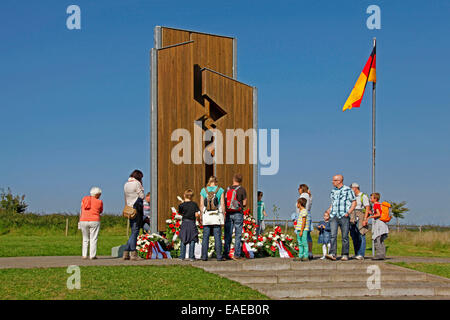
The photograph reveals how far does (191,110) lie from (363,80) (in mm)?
4934

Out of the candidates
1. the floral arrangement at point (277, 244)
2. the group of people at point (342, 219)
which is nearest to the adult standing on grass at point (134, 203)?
the floral arrangement at point (277, 244)

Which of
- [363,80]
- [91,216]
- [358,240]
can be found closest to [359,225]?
[358,240]

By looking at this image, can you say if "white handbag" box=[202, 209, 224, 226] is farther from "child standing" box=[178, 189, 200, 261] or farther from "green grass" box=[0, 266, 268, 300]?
"green grass" box=[0, 266, 268, 300]

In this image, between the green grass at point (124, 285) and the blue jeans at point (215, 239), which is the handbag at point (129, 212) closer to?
the blue jeans at point (215, 239)

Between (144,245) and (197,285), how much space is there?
169 inches

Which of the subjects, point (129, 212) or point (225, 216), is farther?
point (225, 216)

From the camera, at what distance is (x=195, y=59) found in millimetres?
16297

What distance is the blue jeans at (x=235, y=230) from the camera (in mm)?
13172

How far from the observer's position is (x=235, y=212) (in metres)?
Answer: 13.1

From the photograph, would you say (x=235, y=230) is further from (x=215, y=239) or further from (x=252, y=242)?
(x=252, y=242)

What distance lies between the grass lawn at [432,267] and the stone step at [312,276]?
140 cm

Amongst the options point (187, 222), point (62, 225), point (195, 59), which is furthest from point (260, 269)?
point (62, 225)
